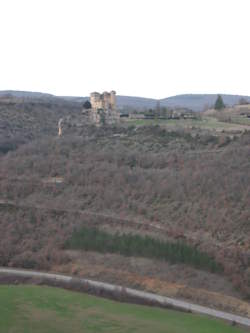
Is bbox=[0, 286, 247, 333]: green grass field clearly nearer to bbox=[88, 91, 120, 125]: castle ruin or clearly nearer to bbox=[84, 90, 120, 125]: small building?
bbox=[88, 91, 120, 125]: castle ruin

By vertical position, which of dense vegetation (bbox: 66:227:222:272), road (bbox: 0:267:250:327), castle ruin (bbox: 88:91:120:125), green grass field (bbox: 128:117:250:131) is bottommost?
road (bbox: 0:267:250:327)

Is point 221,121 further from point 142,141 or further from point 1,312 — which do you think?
point 1,312

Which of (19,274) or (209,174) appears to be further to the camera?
(209,174)

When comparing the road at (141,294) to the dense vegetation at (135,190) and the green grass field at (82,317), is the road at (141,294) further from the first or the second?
the dense vegetation at (135,190)

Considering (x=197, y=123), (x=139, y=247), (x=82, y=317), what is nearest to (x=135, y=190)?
(x=139, y=247)

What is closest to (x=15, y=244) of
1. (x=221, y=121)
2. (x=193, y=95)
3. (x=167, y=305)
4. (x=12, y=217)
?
(x=12, y=217)

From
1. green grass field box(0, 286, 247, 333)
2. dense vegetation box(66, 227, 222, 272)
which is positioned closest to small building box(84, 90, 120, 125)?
dense vegetation box(66, 227, 222, 272)
